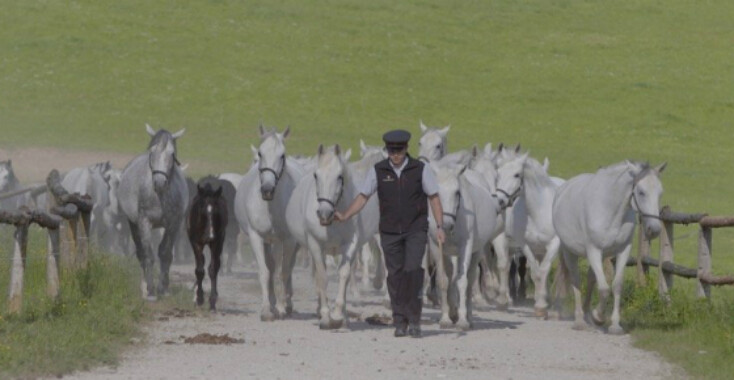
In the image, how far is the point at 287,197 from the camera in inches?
762

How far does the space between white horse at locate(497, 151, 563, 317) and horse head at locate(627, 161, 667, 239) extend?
386cm

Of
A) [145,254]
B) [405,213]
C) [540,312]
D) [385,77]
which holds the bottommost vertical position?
[540,312]

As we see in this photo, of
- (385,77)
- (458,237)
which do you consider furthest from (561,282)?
(385,77)

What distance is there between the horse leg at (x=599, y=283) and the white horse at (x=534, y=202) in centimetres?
313

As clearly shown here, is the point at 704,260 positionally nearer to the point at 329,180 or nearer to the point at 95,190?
the point at 329,180

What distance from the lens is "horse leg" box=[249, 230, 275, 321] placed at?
18.3 m

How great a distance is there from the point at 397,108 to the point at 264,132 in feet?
130

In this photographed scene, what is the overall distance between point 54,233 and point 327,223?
306cm

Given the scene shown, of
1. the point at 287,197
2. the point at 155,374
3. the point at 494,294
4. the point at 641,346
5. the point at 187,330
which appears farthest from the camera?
the point at 494,294

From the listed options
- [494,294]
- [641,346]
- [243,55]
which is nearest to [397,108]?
[243,55]

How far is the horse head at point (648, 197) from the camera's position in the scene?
56.2ft

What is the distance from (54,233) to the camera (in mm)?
17250

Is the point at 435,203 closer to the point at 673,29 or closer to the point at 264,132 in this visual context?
the point at 264,132

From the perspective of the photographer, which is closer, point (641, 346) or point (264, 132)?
point (641, 346)
